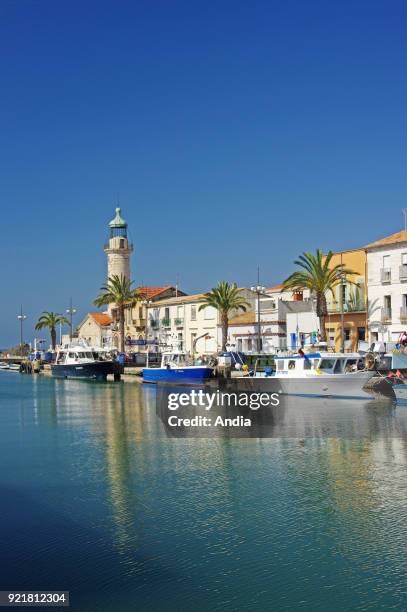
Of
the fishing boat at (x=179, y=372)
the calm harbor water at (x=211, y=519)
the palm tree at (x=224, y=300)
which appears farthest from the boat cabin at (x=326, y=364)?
the palm tree at (x=224, y=300)

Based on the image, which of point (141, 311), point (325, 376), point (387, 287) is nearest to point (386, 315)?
point (387, 287)

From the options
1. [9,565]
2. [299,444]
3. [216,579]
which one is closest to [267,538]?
[216,579]

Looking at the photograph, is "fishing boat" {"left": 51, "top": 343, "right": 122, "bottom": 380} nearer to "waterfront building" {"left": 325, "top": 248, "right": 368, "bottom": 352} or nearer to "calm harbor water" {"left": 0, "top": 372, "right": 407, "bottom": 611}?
"waterfront building" {"left": 325, "top": 248, "right": 368, "bottom": 352}

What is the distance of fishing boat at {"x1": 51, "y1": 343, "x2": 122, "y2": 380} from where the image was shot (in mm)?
77625

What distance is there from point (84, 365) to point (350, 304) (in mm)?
29591

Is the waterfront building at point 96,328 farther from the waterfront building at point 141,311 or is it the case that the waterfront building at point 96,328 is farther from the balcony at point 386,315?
the balcony at point 386,315

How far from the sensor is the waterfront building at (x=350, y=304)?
6259 cm

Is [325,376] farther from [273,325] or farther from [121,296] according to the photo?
[121,296]

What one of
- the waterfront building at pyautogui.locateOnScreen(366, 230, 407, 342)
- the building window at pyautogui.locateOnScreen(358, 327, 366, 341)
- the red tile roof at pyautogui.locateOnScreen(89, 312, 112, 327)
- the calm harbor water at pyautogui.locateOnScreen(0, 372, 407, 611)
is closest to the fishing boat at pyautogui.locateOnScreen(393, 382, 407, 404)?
the calm harbor water at pyautogui.locateOnScreen(0, 372, 407, 611)

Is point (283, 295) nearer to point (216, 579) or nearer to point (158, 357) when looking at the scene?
point (158, 357)

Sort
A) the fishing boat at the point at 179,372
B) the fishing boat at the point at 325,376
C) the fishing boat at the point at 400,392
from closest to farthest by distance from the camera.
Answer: the fishing boat at the point at 400,392 → the fishing boat at the point at 325,376 → the fishing boat at the point at 179,372

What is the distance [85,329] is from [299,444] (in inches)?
3589

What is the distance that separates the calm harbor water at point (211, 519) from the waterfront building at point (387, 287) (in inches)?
956

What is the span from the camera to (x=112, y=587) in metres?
15.4
